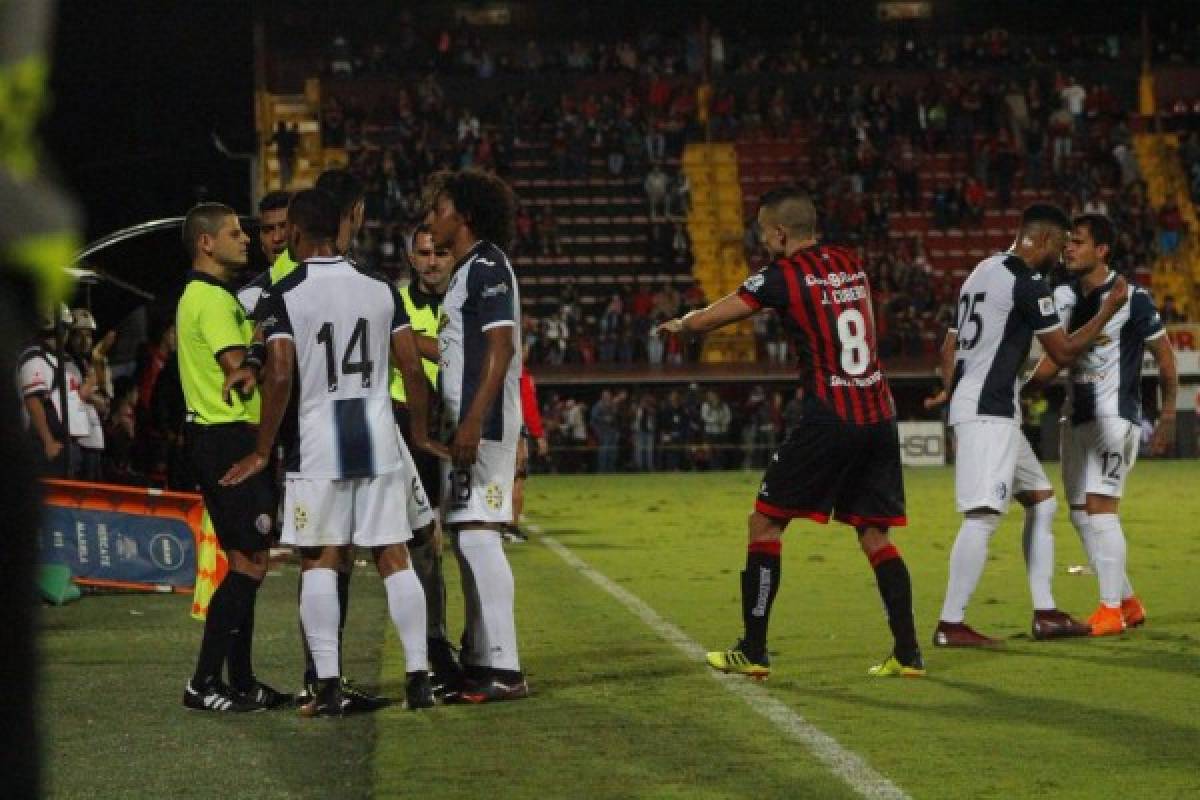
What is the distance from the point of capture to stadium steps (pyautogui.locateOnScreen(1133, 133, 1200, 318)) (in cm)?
4197

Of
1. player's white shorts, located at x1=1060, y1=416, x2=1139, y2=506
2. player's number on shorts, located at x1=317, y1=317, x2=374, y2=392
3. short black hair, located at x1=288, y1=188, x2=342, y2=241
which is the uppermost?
short black hair, located at x1=288, y1=188, x2=342, y2=241

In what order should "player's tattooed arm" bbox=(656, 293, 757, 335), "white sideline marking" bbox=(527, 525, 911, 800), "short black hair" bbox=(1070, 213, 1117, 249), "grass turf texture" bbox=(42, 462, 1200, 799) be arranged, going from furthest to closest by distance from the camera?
"short black hair" bbox=(1070, 213, 1117, 249), "player's tattooed arm" bbox=(656, 293, 757, 335), "grass turf texture" bbox=(42, 462, 1200, 799), "white sideline marking" bbox=(527, 525, 911, 800)

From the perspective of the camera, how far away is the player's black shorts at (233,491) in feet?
25.9

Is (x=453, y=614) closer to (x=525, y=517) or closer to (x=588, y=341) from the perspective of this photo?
(x=525, y=517)

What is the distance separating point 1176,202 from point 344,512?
1558 inches

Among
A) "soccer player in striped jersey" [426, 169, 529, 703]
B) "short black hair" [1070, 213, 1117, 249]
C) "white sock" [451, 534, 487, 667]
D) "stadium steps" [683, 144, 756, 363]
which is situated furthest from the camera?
"stadium steps" [683, 144, 756, 363]

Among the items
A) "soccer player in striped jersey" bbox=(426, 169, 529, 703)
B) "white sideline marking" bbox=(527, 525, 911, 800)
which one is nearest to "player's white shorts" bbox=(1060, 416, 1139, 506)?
"white sideline marking" bbox=(527, 525, 911, 800)

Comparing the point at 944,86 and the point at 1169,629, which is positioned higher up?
the point at 944,86

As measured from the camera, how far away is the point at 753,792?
5883 mm

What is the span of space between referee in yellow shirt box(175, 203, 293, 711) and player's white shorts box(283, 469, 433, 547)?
1.38 ft

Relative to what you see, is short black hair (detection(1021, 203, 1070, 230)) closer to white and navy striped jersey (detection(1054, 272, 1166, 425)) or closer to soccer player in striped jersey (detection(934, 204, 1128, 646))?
soccer player in striped jersey (detection(934, 204, 1128, 646))

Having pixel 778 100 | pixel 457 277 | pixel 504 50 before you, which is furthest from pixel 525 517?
pixel 504 50

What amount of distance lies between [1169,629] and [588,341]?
94.8 feet

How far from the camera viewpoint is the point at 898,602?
8.49 meters
